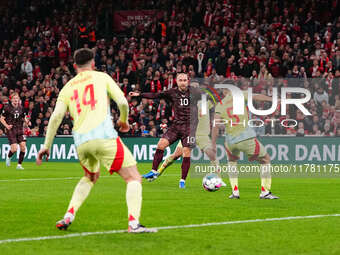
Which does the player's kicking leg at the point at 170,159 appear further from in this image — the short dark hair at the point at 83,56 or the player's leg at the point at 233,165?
the short dark hair at the point at 83,56

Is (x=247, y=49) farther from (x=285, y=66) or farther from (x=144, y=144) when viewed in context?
(x=144, y=144)

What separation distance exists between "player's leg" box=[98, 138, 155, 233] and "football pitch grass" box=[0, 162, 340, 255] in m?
0.21

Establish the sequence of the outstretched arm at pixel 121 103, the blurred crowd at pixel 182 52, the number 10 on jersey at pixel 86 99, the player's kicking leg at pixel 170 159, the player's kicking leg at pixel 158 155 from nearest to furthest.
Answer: the outstretched arm at pixel 121 103 < the number 10 on jersey at pixel 86 99 < the player's kicking leg at pixel 158 155 < the player's kicking leg at pixel 170 159 < the blurred crowd at pixel 182 52

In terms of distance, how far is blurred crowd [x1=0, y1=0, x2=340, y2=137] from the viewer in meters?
24.1

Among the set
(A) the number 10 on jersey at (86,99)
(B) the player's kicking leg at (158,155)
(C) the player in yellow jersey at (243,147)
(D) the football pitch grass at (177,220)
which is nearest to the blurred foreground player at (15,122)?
(D) the football pitch grass at (177,220)

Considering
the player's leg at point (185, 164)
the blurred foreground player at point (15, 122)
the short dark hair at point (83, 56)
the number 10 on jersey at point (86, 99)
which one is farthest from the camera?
the blurred foreground player at point (15, 122)

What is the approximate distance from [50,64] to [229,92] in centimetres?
2024

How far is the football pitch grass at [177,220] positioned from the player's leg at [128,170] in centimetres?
21

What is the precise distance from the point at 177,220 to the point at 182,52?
19743mm

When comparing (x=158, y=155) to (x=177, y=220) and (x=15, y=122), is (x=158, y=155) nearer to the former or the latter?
(x=177, y=220)

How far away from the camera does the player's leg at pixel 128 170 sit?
24.5 ft

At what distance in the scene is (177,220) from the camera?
9109 millimetres

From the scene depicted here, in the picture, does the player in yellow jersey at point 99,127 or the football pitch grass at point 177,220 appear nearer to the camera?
the football pitch grass at point 177,220

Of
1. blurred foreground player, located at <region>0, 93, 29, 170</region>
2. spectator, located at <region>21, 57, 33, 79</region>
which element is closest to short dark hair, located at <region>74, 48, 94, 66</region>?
blurred foreground player, located at <region>0, 93, 29, 170</region>
